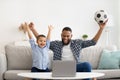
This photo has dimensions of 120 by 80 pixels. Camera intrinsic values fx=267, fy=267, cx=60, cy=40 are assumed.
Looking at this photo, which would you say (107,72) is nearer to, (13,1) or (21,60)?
(21,60)

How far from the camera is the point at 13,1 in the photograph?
5.42 metres

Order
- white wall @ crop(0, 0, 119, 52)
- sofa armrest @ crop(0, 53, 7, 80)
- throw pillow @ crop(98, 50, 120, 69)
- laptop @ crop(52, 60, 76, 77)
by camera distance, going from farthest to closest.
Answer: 1. white wall @ crop(0, 0, 119, 52)
2. throw pillow @ crop(98, 50, 120, 69)
3. sofa armrest @ crop(0, 53, 7, 80)
4. laptop @ crop(52, 60, 76, 77)

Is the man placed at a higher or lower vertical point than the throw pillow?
higher

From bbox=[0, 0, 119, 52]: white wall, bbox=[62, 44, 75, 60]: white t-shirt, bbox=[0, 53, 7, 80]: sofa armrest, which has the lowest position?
bbox=[0, 53, 7, 80]: sofa armrest

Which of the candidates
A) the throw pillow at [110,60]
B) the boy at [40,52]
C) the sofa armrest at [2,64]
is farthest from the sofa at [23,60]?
the boy at [40,52]

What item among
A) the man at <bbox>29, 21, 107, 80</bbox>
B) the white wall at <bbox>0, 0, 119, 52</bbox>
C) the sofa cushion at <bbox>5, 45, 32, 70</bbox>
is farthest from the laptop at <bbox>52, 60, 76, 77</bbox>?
the white wall at <bbox>0, 0, 119, 52</bbox>

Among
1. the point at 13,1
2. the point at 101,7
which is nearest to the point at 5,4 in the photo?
the point at 13,1

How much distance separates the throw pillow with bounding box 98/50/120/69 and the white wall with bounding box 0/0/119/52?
1477mm

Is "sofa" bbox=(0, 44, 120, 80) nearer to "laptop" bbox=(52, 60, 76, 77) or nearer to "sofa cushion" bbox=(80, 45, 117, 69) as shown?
"sofa cushion" bbox=(80, 45, 117, 69)

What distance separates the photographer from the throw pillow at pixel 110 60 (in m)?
4.08

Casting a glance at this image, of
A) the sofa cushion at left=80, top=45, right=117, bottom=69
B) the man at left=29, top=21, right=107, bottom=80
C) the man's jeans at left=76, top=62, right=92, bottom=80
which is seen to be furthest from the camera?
the sofa cushion at left=80, top=45, right=117, bottom=69

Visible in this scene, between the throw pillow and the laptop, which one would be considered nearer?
the laptop

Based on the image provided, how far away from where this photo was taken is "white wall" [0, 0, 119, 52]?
17.6 feet

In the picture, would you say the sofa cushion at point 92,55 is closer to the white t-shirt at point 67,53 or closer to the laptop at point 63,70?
the white t-shirt at point 67,53
